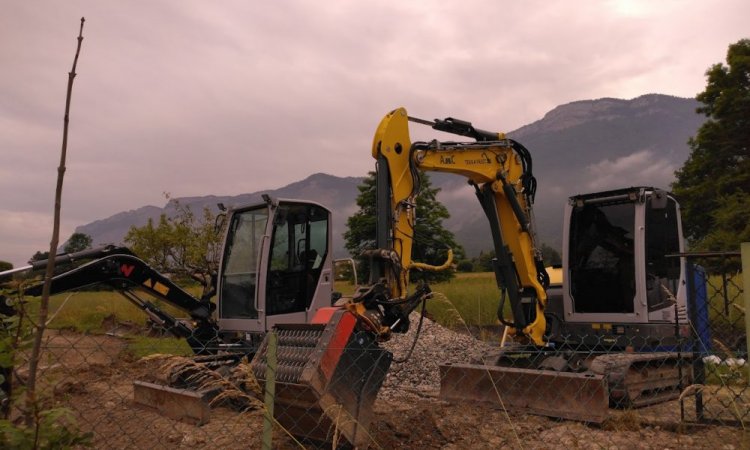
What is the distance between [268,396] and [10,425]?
1241 mm

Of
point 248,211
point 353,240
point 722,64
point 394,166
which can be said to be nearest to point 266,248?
point 248,211

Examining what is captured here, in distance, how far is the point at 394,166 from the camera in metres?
7.12

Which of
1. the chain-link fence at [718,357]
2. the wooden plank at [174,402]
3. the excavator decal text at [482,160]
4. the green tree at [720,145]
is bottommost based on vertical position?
the wooden plank at [174,402]

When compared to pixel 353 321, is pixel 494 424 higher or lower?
lower

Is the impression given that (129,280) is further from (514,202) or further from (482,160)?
(514,202)

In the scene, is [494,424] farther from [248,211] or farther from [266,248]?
[248,211]

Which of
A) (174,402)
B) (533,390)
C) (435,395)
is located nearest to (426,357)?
(435,395)

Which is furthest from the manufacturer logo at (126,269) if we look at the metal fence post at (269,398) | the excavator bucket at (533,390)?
the metal fence post at (269,398)

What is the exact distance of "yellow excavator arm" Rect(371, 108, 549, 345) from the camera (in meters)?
7.11

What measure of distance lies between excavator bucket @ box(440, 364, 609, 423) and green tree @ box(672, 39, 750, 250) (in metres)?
17.5

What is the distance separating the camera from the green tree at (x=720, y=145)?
74.7 feet

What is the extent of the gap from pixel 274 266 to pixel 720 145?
21.4 meters

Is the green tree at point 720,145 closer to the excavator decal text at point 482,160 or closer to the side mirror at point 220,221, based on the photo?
the excavator decal text at point 482,160

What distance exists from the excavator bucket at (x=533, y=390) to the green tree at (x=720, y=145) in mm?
17531
